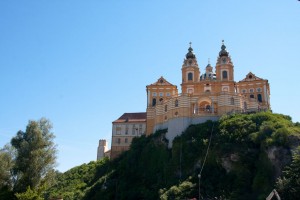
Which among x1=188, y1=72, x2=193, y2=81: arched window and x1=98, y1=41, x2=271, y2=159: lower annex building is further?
x1=188, y1=72, x2=193, y2=81: arched window

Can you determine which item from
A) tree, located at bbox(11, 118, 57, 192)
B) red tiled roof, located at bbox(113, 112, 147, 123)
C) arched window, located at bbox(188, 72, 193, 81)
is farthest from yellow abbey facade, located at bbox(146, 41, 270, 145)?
tree, located at bbox(11, 118, 57, 192)

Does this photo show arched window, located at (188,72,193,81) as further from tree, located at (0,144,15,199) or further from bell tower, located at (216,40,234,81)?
tree, located at (0,144,15,199)

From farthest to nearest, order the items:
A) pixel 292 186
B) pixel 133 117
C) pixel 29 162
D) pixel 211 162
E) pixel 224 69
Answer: pixel 133 117
pixel 224 69
pixel 211 162
pixel 29 162
pixel 292 186

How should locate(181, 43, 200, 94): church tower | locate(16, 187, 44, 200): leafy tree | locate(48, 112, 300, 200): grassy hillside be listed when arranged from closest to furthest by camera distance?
locate(16, 187, 44, 200): leafy tree < locate(48, 112, 300, 200): grassy hillside < locate(181, 43, 200, 94): church tower

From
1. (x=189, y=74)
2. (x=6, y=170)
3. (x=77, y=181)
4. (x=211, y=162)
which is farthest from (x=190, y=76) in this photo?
(x=6, y=170)

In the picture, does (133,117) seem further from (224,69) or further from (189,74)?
(224,69)

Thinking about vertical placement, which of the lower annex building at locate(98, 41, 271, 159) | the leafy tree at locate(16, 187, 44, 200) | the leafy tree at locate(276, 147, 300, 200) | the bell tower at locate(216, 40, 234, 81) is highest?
the bell tower at locate(216, 40, 234, 81)

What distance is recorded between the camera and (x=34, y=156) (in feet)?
136

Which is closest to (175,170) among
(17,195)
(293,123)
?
(293,123)

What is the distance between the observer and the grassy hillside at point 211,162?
150 ft

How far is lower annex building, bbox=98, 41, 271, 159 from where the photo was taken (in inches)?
2363

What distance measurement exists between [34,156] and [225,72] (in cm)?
3943

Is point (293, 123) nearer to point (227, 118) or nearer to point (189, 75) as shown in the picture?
point (227, 118)

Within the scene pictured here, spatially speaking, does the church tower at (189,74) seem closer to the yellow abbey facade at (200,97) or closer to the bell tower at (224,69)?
the yellow abbey facade at (200,97)
